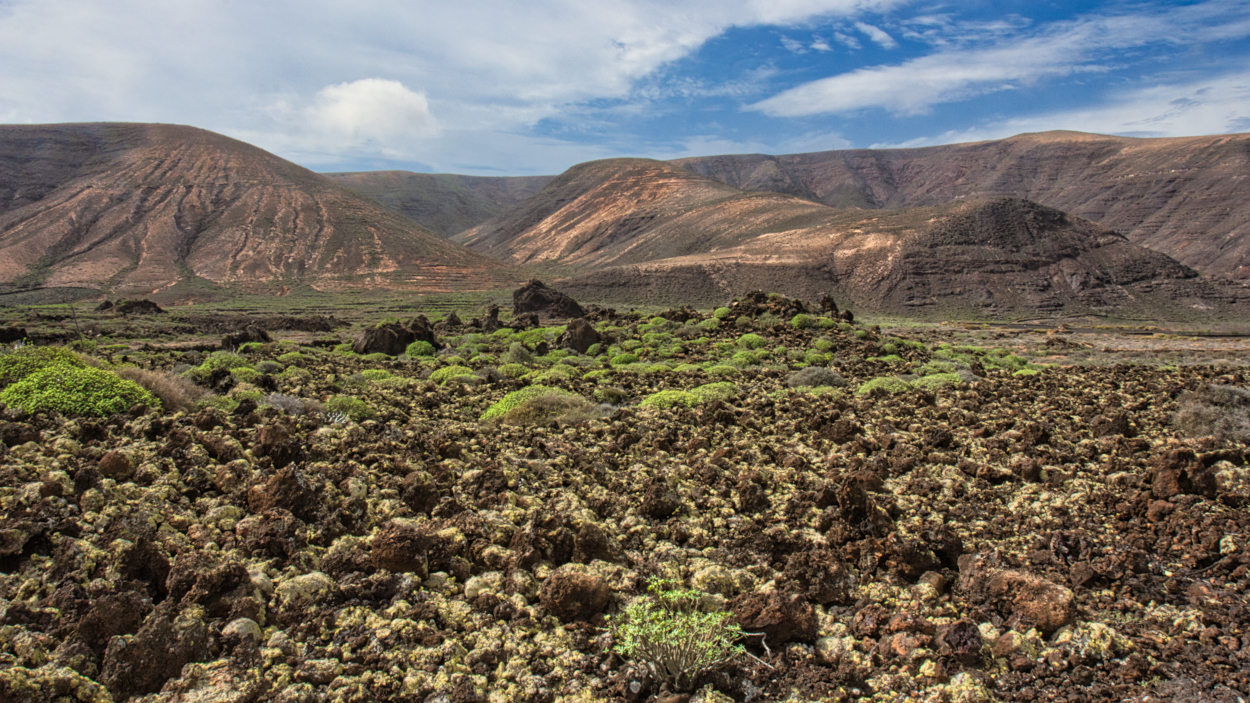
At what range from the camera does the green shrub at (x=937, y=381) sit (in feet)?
39.0

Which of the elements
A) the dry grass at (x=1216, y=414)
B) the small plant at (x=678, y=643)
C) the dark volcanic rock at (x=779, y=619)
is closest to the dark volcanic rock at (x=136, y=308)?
the small plant at (x=678, y=643)

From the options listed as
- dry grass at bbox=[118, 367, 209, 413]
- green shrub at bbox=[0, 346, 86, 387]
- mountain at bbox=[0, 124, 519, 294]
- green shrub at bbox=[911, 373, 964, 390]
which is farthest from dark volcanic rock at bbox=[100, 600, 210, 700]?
mountain at bbox=[0, 124, 519, 294]

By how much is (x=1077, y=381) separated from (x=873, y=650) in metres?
11.9

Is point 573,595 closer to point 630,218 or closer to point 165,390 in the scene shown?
point 165,390

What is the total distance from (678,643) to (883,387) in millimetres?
9324

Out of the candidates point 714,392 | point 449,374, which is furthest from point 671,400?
point 449,374

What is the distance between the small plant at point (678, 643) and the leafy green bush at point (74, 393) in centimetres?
590

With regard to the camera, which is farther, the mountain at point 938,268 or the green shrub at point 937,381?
the mountain at point 938,268

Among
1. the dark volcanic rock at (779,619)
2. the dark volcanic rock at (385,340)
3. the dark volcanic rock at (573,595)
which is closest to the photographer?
the dark volcanic rock at (779,619)

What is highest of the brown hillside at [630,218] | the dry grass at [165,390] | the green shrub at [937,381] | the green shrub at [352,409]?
the brown hillside at [630,218]

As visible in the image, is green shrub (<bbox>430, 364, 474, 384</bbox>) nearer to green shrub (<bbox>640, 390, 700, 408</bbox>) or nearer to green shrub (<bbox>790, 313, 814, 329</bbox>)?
green shrub (<bbox>640, 390, 700, 408</bbox>)

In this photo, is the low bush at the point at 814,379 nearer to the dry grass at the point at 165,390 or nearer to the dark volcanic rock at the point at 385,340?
the dry grass at the point at 165,390

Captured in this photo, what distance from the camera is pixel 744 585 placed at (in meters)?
4.38

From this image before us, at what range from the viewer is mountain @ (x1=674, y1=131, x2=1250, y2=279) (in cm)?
8938
